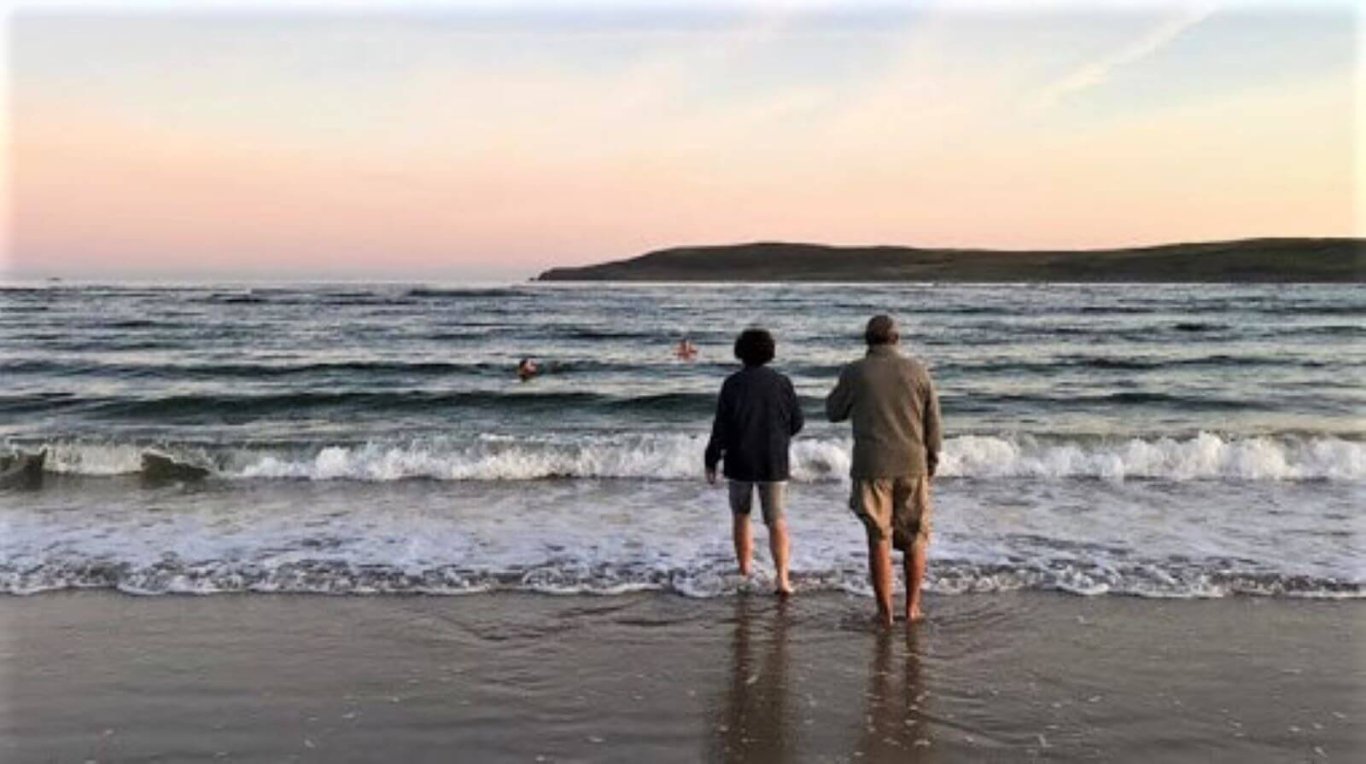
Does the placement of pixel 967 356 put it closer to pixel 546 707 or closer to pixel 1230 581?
pixel 1230 581

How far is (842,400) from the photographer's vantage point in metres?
6.84

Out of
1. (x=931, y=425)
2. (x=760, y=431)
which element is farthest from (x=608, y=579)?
(x=931, y=425)

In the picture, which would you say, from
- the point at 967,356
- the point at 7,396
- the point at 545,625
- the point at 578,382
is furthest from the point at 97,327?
the point at 545,625

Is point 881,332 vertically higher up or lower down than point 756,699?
higher up

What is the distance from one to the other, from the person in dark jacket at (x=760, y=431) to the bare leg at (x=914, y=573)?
88 centimetres

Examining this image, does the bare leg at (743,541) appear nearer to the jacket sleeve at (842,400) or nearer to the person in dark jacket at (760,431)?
the person in dark jacket at (760,431)

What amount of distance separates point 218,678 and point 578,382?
17142mm

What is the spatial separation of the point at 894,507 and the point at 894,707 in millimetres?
1722

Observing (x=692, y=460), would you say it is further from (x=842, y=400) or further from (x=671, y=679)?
(x=671, y=679)

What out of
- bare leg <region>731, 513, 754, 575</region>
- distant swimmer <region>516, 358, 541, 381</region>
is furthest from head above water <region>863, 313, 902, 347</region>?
distant swimmer <region>516, 358, 541, 381</region>

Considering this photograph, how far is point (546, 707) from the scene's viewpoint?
17.7 ft

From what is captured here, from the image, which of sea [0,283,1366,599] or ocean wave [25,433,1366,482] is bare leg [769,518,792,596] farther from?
ocean wave [25,433,1366,482]

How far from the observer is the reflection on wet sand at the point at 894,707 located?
4.87 metres

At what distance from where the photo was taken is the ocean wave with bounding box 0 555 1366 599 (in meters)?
7.71
